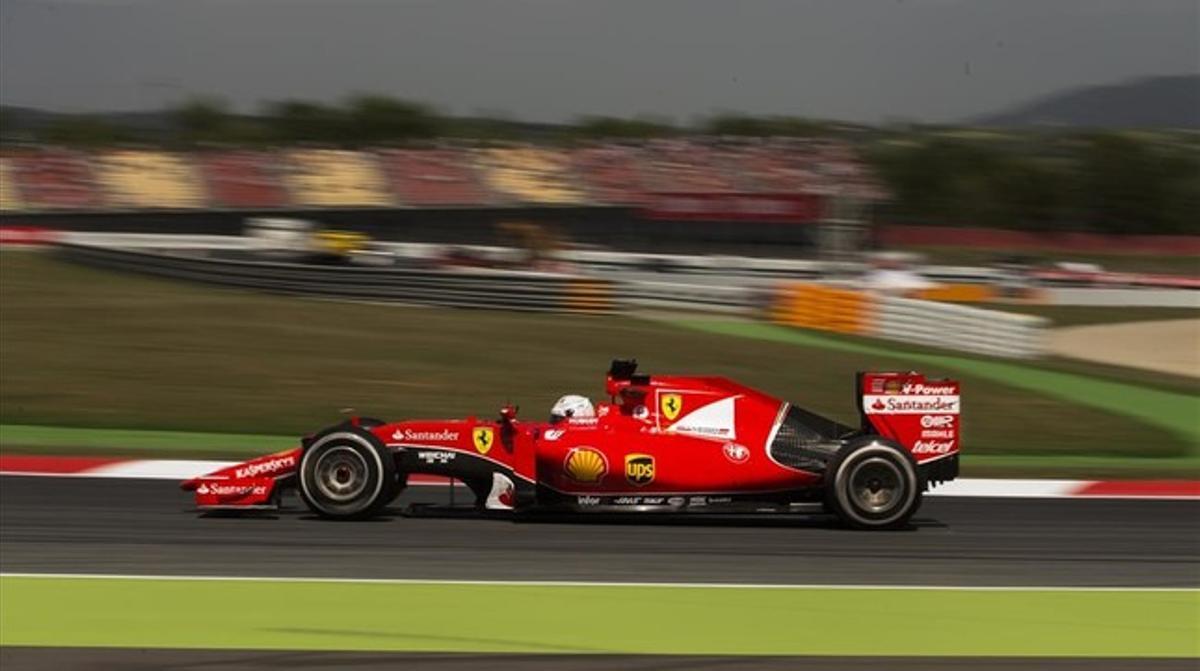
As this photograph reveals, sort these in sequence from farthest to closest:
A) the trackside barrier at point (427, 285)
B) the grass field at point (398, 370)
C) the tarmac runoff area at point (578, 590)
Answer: the trackside barrier at point (427, 285) < the grass field at point (398, 370) < the tarmac runoff area at point (578, 590)

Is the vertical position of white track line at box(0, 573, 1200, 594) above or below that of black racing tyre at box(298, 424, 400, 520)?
below

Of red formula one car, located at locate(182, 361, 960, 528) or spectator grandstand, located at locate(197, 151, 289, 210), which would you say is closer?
red formula one car, located at locate(182, 361, 960, 528)

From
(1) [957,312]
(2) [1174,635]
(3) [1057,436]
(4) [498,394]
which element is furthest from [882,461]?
(1) [957,312]

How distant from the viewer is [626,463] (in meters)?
8.68

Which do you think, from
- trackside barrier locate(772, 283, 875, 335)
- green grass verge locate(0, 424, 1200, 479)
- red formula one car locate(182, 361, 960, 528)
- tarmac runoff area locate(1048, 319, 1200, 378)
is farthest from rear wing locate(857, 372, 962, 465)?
trackside barrier locate(772, 283, 875, 335)

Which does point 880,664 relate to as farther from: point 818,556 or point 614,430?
point 614,430

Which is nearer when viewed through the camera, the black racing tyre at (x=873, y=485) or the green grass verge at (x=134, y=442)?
the black racing tyre at (x=873, y=485)

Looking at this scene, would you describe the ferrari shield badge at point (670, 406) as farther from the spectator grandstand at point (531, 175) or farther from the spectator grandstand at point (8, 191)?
the spectator grandstand at point (531, 175)

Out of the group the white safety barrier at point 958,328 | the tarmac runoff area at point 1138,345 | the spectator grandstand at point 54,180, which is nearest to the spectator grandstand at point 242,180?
the spectator grandstand at point 54,180

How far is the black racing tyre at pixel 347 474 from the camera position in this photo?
28.4 ft

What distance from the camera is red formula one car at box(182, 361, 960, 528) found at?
869 cm

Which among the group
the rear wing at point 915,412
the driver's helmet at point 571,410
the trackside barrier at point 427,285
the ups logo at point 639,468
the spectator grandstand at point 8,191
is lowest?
the ups logo at point 639,468

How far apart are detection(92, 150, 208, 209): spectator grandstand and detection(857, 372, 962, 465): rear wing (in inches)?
1783

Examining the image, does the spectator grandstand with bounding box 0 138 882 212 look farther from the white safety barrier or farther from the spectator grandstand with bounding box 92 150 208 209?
the white safety barrier
